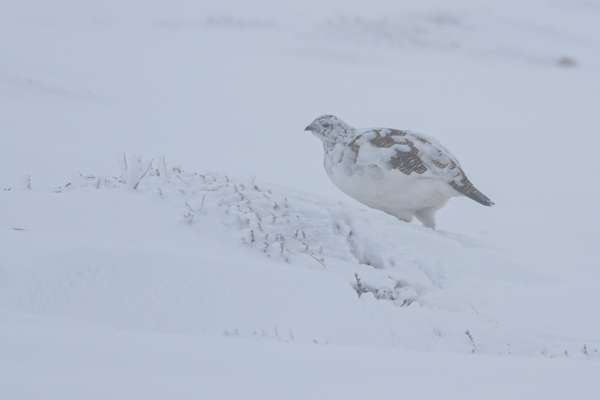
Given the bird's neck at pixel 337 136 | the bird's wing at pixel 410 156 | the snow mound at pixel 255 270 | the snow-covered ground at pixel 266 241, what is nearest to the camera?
the snow-covered ground at pixel 266 241

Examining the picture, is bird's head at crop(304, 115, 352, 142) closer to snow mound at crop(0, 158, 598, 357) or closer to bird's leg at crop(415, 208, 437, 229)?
snow mound at crop(0, 158, 598, 357)

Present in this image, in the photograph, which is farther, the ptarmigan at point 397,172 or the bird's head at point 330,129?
the bird's head at point 330,129

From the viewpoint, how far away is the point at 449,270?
636 cm

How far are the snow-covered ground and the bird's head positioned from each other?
50 centimetres

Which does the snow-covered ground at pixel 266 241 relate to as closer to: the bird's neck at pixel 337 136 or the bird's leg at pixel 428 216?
the bird's leg at pixel 428 216

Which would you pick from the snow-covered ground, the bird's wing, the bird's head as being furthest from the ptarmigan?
the snow-covered ground

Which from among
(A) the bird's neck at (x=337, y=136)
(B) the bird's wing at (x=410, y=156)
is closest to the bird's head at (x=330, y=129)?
(A) the bird's neck at (x=337, y=136)

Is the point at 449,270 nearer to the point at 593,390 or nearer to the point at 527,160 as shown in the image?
the point at 593,390

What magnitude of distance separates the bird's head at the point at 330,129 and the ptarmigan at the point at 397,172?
0.34ft

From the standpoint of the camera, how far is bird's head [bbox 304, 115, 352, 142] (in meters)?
7.28

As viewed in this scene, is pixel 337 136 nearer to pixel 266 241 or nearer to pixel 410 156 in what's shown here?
pixel 410 156

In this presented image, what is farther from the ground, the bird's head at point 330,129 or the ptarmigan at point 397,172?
the bird's head at point 330,129

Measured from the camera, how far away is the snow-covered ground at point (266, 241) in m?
3.31

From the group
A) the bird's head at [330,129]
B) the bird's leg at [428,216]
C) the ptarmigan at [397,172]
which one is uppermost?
the bird's head at [330,129]
